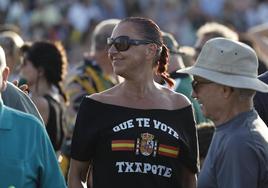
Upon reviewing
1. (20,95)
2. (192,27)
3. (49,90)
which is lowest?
(192,27)

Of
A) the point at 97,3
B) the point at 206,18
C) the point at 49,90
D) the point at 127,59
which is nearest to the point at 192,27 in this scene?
the point at 206,18

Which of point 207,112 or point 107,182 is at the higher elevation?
point 207,112

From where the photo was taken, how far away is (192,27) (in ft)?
58.0

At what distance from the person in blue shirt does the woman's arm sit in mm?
628

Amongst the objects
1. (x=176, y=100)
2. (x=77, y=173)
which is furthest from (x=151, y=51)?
(x=77, y=173)

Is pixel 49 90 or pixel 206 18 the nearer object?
pixel 49 90

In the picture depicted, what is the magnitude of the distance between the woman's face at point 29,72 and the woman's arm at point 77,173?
101 inches

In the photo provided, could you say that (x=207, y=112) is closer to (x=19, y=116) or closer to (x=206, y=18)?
(x=19, y=116)

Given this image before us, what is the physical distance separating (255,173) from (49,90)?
11.2ft

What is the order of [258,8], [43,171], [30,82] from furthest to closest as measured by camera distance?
[258,8] < [30,82] < [43,171]

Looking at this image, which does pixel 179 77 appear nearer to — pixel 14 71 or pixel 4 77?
pixel 14 71

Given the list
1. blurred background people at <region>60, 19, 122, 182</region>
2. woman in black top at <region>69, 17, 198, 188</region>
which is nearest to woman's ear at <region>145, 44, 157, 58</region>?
woman in black top at <region>69, 17, 198, 188</region>

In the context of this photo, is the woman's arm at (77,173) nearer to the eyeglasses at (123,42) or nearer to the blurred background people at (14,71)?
the blurred background people at (14,71)

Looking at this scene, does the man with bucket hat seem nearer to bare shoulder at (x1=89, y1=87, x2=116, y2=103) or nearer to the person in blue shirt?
bare shoulder at (x1=89, y1=87, x2=116, y2=103)
